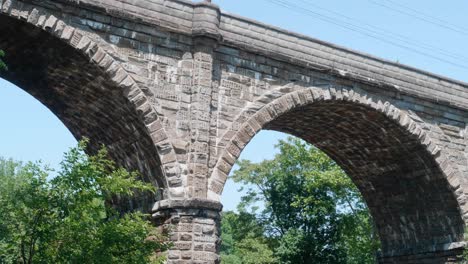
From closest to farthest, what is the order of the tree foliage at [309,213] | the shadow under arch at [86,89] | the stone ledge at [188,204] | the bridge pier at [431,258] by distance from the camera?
1. the shadow under arch at [86,89]
2. the stone ledge at [188,204]
3. the bridge pier at [431,258]
4. the tree foliage at [309,213]

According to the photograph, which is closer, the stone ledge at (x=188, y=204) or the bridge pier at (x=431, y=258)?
the stone ledge at (x=188, y=204)

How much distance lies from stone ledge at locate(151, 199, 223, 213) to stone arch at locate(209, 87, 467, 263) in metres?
2.27

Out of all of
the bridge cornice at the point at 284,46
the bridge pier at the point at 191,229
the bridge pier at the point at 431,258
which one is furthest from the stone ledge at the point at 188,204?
the bridge pier at the point at 431,258

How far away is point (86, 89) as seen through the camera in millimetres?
16016

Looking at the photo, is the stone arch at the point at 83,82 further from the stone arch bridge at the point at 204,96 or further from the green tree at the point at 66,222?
the green tree at the point at 66,222

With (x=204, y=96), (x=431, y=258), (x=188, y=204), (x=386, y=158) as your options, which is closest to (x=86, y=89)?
(x=204, y=96)

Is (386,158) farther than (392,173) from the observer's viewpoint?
No

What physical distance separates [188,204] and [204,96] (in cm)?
270

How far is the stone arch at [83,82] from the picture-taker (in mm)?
14328

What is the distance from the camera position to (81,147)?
1246 centimetres

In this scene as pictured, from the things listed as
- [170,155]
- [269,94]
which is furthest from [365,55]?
[170,155]

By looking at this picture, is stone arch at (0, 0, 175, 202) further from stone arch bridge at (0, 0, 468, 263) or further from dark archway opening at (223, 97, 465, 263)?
dark archway opening at (223, 97, 465, 263)

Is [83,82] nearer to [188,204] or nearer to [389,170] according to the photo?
[188,204]

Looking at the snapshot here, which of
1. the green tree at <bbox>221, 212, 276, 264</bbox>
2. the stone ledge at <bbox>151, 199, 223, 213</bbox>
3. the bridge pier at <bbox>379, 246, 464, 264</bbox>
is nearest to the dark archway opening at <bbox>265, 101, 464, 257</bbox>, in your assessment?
the bridge pier at <bbox>379, 246, 464, 264</bbox>
